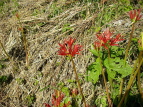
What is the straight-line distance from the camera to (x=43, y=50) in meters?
2.76

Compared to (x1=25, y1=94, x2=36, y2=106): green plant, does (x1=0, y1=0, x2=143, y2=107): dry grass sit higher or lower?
higher

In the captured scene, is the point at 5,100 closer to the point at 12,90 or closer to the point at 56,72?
the point at 12,90

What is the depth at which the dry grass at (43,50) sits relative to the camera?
235 centimetres

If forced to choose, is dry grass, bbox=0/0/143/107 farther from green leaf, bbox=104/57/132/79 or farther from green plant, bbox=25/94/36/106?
green leaf, bbox=104/57/132/79

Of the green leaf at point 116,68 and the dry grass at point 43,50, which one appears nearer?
the green leaf at point 116,68

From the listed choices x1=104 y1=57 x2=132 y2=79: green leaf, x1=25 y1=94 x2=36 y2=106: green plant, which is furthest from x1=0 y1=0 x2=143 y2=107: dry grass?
x1=104 y1=57 x2=132 y2=79: green leaf

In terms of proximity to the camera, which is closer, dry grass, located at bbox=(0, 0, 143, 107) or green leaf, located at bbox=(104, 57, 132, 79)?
green leaf, located at bbox=(104, 57, 132, 79)

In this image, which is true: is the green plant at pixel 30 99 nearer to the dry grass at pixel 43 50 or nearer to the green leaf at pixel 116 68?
the dry grass at pixel 43 50

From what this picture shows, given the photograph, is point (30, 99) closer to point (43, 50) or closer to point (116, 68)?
point (43, 50)

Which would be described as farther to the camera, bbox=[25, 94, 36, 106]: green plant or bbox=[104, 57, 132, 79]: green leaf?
bbox=[25, 94, 36, 106]: green plant

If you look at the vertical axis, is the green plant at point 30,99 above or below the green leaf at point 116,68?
below

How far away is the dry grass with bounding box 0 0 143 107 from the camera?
235cm

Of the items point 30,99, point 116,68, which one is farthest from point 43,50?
point 116,68

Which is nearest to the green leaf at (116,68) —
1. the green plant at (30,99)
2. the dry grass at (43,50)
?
the dry grass at (43,50)
